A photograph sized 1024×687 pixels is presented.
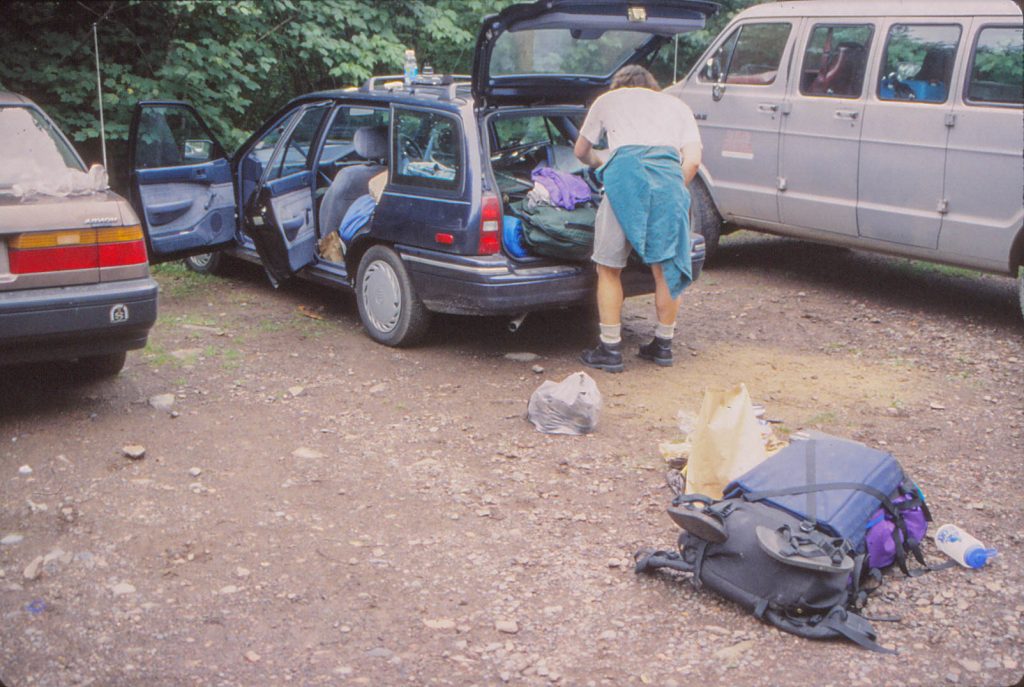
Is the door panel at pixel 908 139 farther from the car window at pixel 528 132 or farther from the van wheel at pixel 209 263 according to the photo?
the van wheel at pixel 209 263

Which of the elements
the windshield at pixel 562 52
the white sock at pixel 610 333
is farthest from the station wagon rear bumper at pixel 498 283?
the windshield at pixel 562 52

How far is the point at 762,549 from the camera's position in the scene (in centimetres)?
339

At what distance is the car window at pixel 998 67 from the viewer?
649cm

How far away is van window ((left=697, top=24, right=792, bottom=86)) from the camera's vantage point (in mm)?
8055

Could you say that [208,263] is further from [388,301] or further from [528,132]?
[528,132]

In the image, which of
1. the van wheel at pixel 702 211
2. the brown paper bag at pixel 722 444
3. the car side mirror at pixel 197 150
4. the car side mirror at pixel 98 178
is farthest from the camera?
the van wheel at pixel 702 211

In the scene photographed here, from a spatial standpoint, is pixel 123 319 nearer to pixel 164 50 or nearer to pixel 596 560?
pixel 596 560

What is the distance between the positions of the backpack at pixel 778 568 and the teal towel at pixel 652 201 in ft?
7.97

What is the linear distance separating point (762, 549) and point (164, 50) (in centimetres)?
789

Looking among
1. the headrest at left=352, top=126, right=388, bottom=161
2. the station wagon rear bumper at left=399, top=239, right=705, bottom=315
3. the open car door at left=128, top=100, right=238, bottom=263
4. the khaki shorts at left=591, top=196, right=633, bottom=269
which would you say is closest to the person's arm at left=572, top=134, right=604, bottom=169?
the khaki shorts at left=591, top=196, right=633, bottom=269

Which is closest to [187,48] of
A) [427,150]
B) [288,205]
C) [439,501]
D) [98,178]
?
[288,205]

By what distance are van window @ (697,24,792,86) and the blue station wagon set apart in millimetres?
1661

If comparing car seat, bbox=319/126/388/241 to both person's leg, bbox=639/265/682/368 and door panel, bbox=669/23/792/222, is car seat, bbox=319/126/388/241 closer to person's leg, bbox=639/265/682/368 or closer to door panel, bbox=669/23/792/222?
person's leg, bbox=639/265/682/368

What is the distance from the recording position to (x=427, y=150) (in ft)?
20.1
